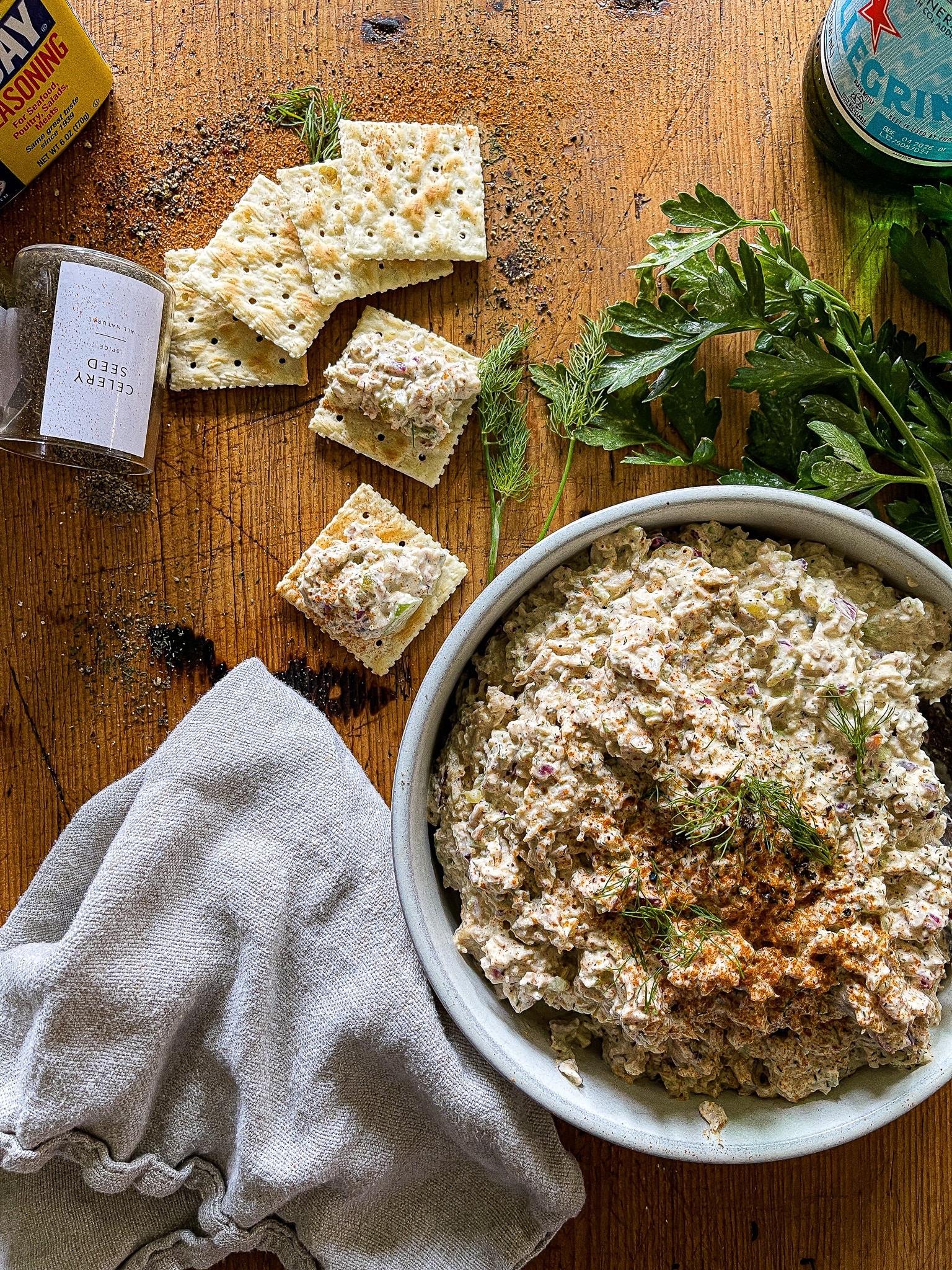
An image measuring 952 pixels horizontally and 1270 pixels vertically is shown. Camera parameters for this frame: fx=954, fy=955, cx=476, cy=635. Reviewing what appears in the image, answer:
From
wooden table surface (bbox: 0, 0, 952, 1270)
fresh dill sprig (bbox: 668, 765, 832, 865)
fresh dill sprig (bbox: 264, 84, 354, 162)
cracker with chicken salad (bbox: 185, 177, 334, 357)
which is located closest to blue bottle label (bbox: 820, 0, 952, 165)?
wooden table surface (bbox: 0, 0, 952, 1270)

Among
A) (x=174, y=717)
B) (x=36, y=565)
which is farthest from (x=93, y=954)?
(x=36, y=565)

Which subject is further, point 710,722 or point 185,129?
point 185,129

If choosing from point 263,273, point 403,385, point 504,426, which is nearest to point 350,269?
point 263,273

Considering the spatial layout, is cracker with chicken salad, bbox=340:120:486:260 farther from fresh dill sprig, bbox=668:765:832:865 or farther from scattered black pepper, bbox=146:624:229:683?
fresh dill sprig, bbox=668:765:832:865

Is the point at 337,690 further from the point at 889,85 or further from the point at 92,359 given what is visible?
the point at 889,85

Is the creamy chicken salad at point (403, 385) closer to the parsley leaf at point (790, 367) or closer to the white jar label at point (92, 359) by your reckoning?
the white jar label at point (92, 359)

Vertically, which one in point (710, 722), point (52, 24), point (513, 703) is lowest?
point (513, 703)

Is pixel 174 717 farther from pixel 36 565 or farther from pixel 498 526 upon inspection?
pixel 498 526
